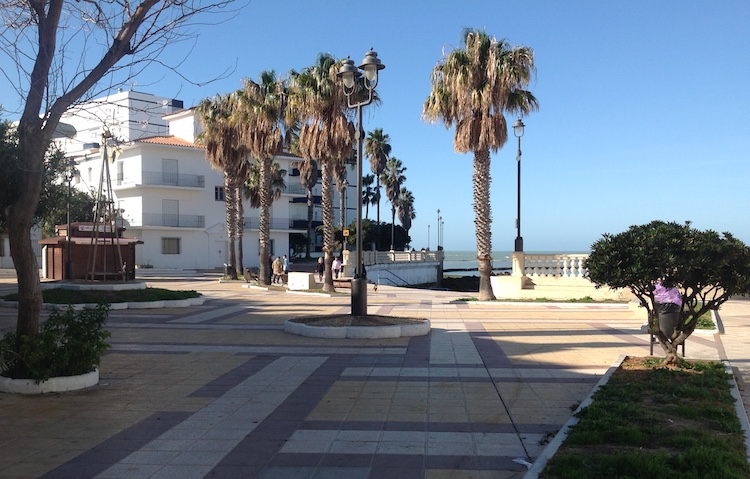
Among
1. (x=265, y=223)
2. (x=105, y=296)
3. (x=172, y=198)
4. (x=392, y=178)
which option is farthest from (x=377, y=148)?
(x=105, y=296)

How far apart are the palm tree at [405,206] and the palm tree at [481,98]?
172ft

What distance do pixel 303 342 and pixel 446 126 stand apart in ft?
42.2

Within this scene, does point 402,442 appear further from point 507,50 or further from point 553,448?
point 507,50

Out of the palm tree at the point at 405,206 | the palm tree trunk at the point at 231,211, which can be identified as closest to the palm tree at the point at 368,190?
the palm tree at the point at 405,206

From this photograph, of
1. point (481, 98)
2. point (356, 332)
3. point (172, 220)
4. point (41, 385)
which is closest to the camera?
point (41, 385)

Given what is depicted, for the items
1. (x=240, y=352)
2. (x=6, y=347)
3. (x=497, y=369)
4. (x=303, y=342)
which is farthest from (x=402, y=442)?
(x=303, y=342)

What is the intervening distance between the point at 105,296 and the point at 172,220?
33186mm

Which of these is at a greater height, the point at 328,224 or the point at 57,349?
the point at 328,224

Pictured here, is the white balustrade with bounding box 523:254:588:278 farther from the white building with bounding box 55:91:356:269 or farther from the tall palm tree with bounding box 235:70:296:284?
the white building with bounding box 55:91:356:269

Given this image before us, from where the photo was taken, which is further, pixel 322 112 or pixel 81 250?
pixel 81 250

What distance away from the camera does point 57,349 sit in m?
7.61

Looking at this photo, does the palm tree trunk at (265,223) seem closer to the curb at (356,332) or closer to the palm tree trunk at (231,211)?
the palm tree trunk at (231,211)

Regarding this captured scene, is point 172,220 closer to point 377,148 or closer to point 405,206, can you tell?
point 377,148

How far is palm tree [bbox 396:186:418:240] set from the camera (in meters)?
76.2
